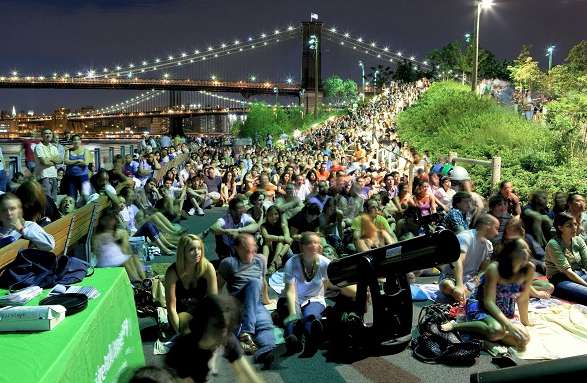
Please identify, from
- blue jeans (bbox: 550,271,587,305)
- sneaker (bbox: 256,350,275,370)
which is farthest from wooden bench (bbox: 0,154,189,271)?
blue jeans (bbox: 550,271,587,305)

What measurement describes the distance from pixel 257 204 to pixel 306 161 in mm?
8991

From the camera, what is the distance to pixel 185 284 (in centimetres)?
481

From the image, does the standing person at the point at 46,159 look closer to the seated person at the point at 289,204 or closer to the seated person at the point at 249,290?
the seated person at the point at 289,204

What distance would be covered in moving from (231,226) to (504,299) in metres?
3.39

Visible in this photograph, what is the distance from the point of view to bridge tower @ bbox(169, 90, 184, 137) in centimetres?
8288

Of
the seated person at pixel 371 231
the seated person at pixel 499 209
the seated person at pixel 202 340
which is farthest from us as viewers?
the seated person at pixel 499 209

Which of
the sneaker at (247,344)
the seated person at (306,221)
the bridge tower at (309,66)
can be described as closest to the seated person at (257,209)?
the seated person at (306,221)

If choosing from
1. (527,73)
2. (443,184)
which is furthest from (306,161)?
(527,73)

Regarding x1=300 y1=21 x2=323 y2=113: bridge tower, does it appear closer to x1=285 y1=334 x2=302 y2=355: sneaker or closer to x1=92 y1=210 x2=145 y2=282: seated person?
x1=92 y1=210 x2=145 y2=282: seated person

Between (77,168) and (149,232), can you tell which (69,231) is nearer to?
(149,232)

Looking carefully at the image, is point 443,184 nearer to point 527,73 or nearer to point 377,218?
point 377,218

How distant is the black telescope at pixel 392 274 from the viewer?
3.73 m

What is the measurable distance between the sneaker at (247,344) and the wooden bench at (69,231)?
5.74 ft

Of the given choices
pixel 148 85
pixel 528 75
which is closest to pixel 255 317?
pixel 528 75
